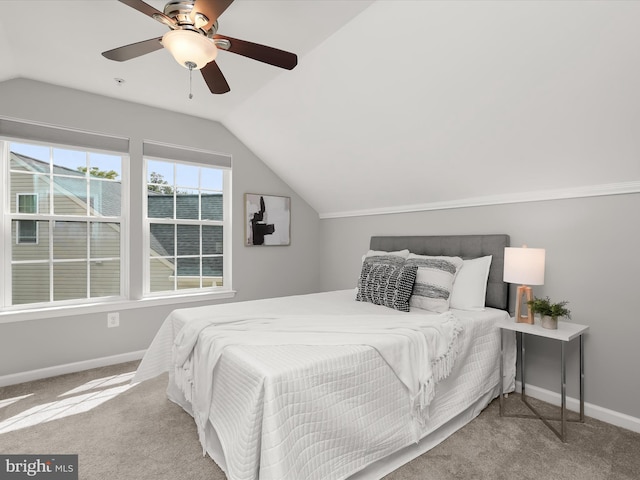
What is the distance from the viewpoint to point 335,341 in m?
1.81

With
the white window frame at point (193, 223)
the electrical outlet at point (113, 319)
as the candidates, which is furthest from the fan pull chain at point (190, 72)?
the electrical outlet at point (113, 319)

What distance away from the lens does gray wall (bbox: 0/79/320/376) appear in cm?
294

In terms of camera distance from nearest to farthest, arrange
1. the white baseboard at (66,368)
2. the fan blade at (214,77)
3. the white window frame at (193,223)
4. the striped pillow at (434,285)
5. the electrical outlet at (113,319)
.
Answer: the fan blade at (214,77)
the striped pillow at (434,285)
the white baseboard at (66,368)
the electrical outlet at (113,319)
the white window frame at (193,223)

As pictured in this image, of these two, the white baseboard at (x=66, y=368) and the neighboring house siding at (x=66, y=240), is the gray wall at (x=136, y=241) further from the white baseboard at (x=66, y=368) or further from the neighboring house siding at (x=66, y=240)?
the neighboring house siding at (x=66, y=240)

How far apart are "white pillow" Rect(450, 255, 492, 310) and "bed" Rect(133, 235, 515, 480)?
1 centimetres

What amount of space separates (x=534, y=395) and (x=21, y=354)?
4.13m

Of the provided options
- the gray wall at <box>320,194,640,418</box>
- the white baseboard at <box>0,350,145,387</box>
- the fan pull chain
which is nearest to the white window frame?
the white baseboard at <box>0,350,145,387</box>

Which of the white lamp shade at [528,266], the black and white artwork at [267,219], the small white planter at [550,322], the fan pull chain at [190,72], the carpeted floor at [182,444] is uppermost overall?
the fan pull chain at [190,72]

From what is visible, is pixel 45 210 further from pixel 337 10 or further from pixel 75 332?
pixel 337 10

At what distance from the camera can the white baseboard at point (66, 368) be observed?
2.87 m

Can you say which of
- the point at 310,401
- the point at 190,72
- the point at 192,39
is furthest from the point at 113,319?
the point at 192,39

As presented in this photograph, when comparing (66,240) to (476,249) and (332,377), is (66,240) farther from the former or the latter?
(476,249)

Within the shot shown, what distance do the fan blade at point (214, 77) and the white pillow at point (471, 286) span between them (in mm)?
2188

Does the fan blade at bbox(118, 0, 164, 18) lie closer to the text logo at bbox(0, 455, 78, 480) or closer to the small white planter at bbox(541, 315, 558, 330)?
the text logo at bbox(0, 455, 78, 480)
